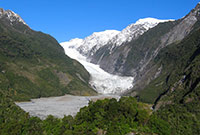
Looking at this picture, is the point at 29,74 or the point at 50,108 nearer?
the point at 50,108

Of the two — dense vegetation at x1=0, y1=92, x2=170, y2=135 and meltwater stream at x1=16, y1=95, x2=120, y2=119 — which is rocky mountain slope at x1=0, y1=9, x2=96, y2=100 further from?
dense vegetation at x1=0, y1=92, x2=170, y2=135

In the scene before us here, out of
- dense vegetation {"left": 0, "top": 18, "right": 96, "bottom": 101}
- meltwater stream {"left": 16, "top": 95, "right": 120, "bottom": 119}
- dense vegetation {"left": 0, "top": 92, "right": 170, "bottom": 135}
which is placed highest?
dense vegetation {"left": 0, "top": 18, "right": 96, "bottom": 101}

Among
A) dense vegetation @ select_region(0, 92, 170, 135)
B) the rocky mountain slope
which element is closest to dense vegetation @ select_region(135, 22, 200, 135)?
dense vegetation @ select_region(0, 92, 170, 135)

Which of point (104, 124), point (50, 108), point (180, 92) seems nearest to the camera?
point (104, 124)

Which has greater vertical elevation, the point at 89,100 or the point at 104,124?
the point at 89,100

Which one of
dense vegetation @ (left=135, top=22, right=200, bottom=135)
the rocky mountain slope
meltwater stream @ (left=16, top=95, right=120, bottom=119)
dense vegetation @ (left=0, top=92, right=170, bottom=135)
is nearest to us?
dense vegetation @ (left=0, top=92, right=170, bottom=135)

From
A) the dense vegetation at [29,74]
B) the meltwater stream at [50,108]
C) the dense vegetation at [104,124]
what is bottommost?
the dense vegetation at [104,124]

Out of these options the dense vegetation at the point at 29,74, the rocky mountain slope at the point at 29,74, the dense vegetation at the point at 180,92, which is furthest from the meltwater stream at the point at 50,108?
the dense vegetation at the point at 180,92

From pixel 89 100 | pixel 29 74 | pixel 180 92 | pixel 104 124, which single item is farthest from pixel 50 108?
pixel 104 124

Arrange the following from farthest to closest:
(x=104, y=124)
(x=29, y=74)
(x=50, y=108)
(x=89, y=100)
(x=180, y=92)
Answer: (x=29, y=74)
(x=89, y=100)
(x=50, y=108)
(x=180, y=92)
(x=104, y=124)

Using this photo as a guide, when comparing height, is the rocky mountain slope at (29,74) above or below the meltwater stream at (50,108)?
above

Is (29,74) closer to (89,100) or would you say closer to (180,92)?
(89,100)

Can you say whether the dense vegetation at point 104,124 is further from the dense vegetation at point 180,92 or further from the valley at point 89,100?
the dense vegetation at point 180,92
